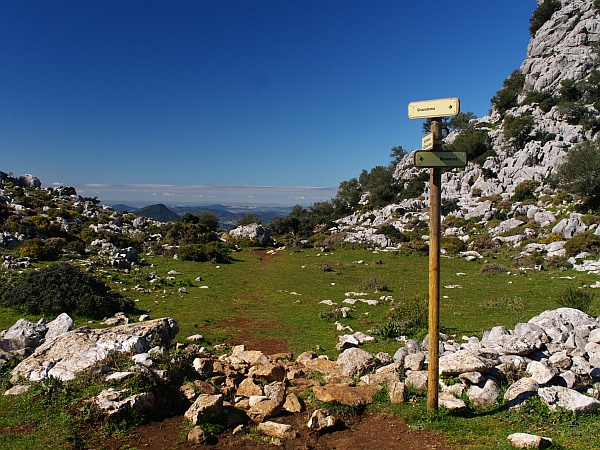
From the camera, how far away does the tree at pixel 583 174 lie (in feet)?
111

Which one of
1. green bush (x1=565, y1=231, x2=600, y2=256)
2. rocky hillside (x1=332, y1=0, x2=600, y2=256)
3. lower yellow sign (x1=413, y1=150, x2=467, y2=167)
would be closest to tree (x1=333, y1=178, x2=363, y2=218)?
rocky hillside (x1=332, y1=0, x2=600, y2=256)

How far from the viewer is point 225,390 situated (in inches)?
311

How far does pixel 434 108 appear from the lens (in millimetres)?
6285

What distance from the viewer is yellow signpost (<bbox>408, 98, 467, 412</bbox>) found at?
6.25 metres

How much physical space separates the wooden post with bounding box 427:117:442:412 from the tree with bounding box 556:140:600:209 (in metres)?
34.9

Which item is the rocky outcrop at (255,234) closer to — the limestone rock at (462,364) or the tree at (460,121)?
the limestone rock at (462,364)

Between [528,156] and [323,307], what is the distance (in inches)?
1787

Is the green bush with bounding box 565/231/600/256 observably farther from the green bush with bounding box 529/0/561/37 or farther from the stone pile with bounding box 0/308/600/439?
the green bush with bounding box 529/0/561/37

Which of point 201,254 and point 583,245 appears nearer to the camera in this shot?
point 583,245

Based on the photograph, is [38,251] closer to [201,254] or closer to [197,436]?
[201,254]

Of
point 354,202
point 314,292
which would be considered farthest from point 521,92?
point 314,292

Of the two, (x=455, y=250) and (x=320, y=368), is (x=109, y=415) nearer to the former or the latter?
(x=320, y=368)

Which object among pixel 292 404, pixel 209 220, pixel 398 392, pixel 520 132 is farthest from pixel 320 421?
pixel 520 132

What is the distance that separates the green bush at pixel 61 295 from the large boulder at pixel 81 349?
5801 mm
